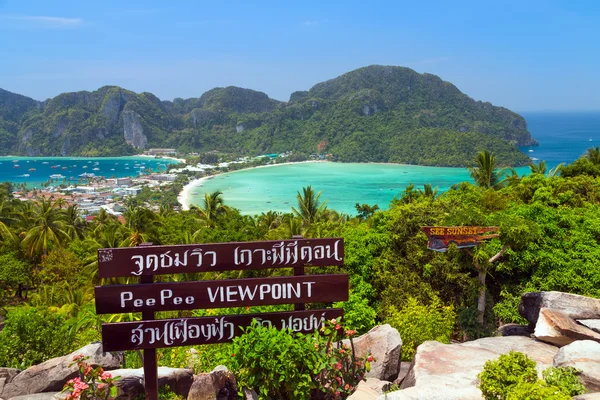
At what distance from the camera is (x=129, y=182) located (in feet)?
432

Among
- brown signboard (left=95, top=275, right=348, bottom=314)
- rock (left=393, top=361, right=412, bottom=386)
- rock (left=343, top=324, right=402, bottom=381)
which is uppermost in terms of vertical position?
brown signboard (left=95, top=275, right=348, bottom=314)

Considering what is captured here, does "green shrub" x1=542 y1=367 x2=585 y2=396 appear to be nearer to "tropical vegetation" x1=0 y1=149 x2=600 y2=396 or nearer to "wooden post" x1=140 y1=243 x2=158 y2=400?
"tropical vegetation" x1=0 y1=149 x2=600 y2=396

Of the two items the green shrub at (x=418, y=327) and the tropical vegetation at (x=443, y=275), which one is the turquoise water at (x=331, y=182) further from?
the green shrub at (x=418, y=327)

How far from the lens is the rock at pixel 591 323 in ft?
25.6

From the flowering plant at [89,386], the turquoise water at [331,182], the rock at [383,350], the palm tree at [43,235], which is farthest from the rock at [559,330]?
the turquoise water at [331,182]

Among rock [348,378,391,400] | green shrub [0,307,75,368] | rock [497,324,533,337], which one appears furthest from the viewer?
rock [497,324,533,337]

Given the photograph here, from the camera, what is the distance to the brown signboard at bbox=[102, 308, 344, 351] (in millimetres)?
5965

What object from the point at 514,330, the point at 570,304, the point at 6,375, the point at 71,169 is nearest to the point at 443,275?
the point at 514,330

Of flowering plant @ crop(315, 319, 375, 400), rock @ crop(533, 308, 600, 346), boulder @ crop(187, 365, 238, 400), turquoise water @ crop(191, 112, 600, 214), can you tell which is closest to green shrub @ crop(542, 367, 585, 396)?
rock @ crop(533, 308, 600, 346)

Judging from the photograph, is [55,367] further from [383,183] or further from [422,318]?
[383,183]

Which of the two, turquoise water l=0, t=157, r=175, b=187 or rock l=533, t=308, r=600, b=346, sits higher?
rock l=533, t=308, r=600, b=346

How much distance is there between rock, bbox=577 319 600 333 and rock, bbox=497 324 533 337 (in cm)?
187

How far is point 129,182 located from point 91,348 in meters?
132

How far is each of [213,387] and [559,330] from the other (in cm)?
558
